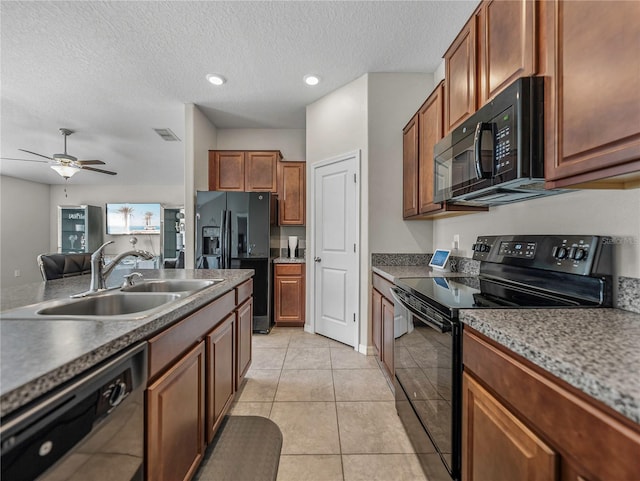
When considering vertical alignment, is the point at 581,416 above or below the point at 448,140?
below

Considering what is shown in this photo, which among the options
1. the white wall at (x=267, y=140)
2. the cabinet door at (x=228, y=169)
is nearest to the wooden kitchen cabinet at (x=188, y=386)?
the cabinet door at (x=228, y=169)

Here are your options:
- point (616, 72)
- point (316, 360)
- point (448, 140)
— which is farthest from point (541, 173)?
point (316, 360)

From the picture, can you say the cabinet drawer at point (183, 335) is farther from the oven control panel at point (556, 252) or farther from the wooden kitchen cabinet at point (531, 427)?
the oven control panel at point (556, 252)

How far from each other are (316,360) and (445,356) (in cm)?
176

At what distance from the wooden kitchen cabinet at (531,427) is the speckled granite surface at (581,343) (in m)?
0.04

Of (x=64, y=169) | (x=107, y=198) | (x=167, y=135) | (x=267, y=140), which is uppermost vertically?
(x=167, y=135)

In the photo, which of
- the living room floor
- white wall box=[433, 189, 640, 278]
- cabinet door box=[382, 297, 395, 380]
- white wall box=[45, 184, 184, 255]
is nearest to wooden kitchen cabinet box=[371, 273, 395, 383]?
cabinet door box=[382, 297, 395, 380]

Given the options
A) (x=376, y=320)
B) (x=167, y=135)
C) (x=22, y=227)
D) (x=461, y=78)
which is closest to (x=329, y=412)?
(x=376, y=320)

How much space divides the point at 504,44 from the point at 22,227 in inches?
379

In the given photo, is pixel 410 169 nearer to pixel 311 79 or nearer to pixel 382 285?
pixel 382 285

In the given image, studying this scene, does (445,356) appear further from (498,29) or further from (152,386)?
(498,29)

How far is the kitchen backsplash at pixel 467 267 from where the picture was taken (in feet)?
3.17

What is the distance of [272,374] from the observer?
235 cm

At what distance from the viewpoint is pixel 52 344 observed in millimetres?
665
